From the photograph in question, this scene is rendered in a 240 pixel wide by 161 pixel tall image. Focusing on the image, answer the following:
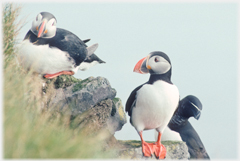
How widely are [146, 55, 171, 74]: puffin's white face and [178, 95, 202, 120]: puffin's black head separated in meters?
1.08

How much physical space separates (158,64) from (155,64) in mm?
51

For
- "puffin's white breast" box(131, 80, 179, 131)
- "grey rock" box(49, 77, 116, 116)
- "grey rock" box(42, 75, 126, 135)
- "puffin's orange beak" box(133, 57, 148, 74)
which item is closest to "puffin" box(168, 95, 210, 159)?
"puffin's white breast" box(131, 80, 179, 131)

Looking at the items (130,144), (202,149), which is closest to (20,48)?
(130,144)

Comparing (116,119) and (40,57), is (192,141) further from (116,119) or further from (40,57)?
(40,57)

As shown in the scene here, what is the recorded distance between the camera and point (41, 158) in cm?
295

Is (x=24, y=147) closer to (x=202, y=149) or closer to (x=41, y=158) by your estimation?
(x=41, y=158)

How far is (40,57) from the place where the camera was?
17.7 ft

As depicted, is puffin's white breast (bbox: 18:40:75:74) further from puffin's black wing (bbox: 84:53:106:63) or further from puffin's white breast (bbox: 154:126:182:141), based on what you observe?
puffin's white breast (bbox: 154:126:182:141)

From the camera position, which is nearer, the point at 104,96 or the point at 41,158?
the point at 41,158

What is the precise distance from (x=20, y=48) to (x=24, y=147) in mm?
2884

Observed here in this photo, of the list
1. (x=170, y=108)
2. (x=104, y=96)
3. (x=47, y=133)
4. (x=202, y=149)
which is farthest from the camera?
(x=202, y=149)

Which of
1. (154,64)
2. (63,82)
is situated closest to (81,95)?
(63,82)

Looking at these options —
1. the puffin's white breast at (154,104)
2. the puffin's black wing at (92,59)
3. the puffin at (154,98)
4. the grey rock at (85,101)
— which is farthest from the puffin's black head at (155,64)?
the puffin's black wing at (92,59)

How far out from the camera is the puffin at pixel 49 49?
5.40 m
